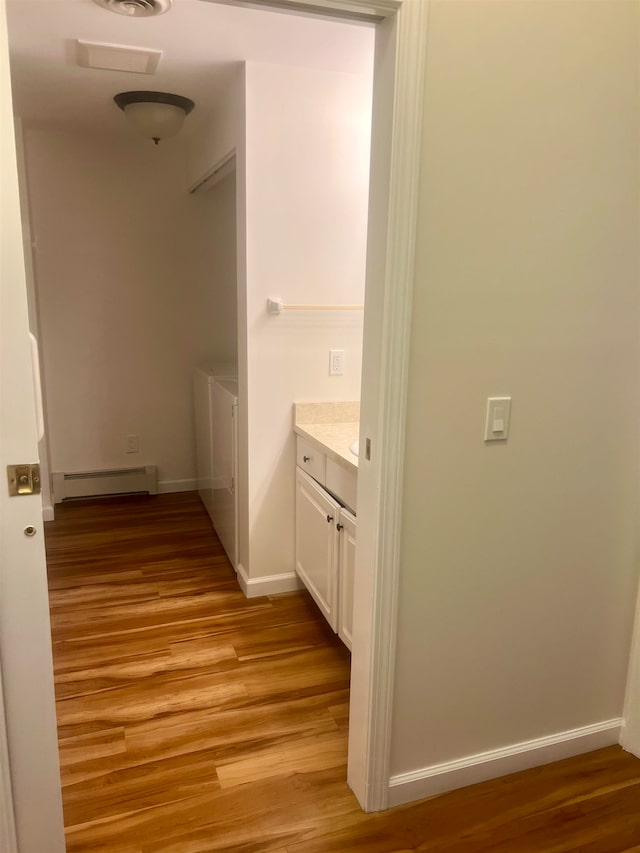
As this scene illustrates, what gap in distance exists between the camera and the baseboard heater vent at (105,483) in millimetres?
4301

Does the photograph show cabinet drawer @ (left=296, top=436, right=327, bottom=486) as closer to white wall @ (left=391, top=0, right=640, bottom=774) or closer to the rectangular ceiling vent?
white wall @ (left=391, top=0, right=640, bottom=774)

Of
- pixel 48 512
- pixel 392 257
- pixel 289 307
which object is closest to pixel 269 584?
pixel 289 307

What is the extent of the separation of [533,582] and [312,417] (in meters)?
1.35

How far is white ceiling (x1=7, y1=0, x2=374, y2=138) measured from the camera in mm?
2152

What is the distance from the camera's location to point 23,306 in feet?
4.32

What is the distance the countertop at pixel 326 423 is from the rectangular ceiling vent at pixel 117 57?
5.01 ft

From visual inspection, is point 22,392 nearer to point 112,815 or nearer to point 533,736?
point 112,815

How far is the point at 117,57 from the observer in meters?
2.54

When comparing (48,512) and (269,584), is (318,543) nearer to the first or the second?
(269,584)

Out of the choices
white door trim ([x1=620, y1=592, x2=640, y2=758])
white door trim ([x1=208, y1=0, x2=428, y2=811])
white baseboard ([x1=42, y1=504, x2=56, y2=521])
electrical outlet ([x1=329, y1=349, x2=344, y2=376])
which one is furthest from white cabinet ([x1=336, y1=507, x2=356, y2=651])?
white baseboard ([x1=42, y1=504, x2=56, y2=521])

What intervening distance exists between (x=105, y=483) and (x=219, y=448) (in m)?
1.28

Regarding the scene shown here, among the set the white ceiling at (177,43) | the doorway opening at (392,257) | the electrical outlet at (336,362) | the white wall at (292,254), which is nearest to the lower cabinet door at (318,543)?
the white wall at (292,254)

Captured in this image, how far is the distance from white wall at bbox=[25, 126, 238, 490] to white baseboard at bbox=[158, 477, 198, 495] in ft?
0.03

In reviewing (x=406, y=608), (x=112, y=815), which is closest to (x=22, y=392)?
(x=406, y=608)
